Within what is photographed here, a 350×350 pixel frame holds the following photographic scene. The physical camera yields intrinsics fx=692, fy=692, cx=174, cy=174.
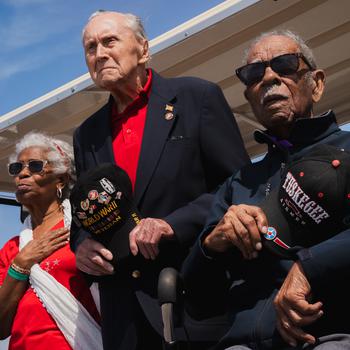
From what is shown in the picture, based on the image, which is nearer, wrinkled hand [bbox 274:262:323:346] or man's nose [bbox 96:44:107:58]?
wrinkled hand [bbox 274:262:323:346]

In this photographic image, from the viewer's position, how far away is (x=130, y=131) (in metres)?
2.91

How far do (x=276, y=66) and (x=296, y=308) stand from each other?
1.00m

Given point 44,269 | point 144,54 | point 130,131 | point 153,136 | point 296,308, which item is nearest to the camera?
point 296,308

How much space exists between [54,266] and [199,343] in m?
1.24

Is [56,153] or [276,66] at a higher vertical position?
[276,66]

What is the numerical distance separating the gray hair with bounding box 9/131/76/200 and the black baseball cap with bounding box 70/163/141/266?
1312mm

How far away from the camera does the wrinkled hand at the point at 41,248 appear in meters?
3.54

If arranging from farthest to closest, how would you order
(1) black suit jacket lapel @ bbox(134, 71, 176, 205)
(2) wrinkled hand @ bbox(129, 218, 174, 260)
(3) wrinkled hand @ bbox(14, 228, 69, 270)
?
1. (3) wrinkled hand @ bbox(14, 228, 69, 270)
2. (1) black suit jacket lapel @ bbox(134, 71, 176, 205)
3. (2) wrinkled hand @ bbox(129, 218, 174, 260)

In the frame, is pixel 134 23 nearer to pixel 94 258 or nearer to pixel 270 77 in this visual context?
pixel 270 77

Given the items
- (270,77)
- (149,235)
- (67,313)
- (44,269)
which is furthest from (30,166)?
(270,77)

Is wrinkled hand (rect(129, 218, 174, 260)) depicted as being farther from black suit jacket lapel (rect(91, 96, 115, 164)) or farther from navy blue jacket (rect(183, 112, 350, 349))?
black suit jacket lapel (rect(91, 96, 115, 164))

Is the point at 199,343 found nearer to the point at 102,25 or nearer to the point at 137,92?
the point at 137,92

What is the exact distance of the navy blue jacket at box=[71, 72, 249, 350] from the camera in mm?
2623

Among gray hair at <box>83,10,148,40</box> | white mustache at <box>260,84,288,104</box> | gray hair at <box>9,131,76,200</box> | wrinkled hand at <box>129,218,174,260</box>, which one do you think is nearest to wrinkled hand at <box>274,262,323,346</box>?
wrinkled hand at <box>129,218,174,260</box>
